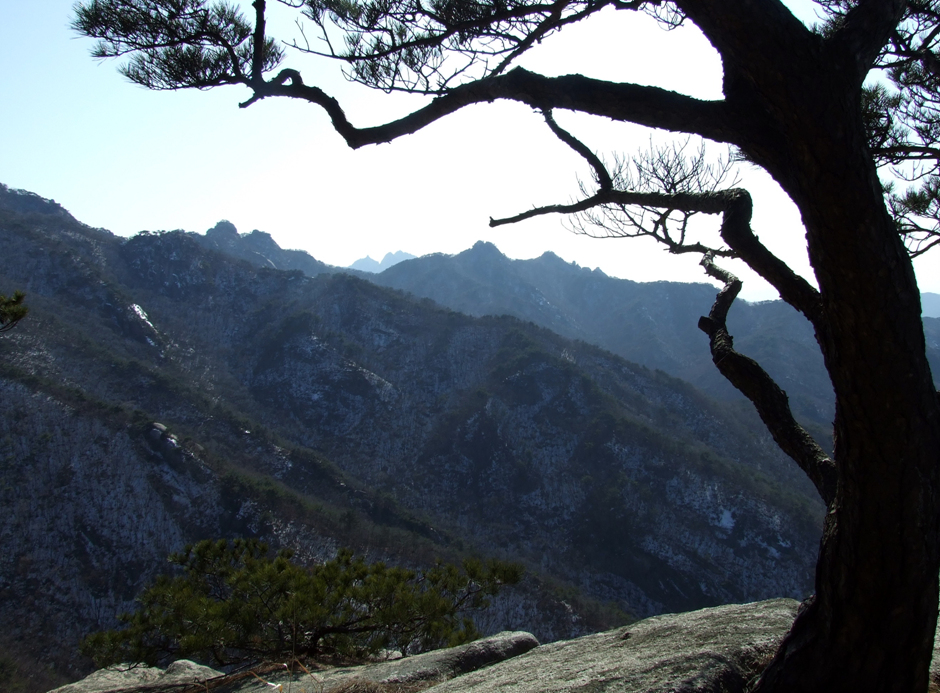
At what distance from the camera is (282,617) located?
4070 millimetres

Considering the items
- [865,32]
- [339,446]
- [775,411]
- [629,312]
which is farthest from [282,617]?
[629,312]

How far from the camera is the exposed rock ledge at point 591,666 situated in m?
1.87

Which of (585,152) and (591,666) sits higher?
(585,152)

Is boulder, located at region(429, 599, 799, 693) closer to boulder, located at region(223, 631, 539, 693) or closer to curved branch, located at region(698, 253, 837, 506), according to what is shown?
boulder, located at region(223, 631, 539, 693)

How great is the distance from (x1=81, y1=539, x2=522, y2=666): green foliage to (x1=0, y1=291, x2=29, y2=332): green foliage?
277 cm

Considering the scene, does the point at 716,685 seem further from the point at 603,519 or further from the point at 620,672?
the point at 603,519

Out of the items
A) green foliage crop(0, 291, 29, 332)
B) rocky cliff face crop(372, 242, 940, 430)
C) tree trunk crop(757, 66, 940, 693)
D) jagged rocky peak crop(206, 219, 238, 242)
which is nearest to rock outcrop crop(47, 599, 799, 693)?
tree trunk crop(757, 66, 940, 693)

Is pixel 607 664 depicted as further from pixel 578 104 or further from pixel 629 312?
pixel 629 312

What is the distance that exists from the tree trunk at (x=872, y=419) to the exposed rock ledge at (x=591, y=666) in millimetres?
409

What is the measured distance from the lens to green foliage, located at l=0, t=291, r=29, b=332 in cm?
528

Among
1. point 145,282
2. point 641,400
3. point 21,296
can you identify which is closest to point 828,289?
point 21,296

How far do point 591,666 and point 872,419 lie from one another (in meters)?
1.36

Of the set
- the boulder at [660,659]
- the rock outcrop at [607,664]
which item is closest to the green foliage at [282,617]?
the rock outcrop at [607,664]

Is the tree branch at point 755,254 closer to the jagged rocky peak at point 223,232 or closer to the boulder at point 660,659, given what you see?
the boulder at point 660,659
